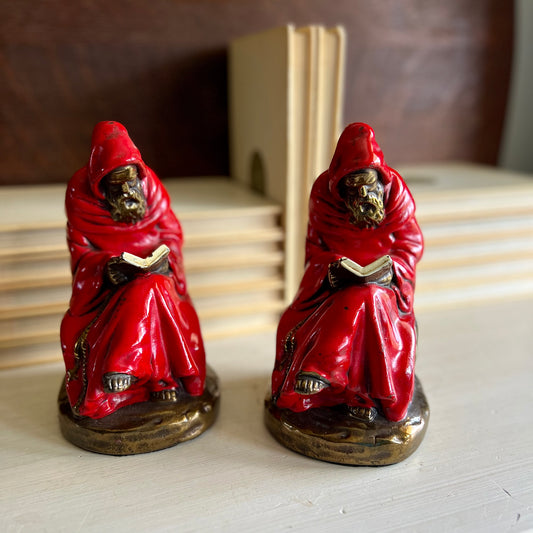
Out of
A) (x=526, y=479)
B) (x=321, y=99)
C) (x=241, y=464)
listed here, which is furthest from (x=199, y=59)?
(x=526, y=479)

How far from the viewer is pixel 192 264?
2189 mm

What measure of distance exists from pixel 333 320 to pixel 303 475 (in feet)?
1.35

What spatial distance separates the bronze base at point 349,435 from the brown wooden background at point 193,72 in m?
1.63

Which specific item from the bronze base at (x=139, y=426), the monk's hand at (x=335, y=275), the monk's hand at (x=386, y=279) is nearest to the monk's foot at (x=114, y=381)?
the bronze base at (x=139, y=426)

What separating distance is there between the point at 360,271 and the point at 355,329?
5.9 inches

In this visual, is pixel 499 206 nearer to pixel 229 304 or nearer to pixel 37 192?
pixel 229 304

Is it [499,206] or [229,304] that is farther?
[499,206]

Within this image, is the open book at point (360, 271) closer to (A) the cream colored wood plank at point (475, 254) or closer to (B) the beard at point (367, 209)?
(B) the beard at point (367, 209)

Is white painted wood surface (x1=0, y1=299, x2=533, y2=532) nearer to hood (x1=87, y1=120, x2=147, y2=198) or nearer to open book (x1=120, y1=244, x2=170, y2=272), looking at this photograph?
open book (x1=120, y1=244, x2=170, y2=272)

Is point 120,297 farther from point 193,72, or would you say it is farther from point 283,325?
point 193,72

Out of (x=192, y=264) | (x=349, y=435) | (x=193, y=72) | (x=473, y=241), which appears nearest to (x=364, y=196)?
(x=349, y=435)

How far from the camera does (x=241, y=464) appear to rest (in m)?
1.55

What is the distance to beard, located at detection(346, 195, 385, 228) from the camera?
152 cm

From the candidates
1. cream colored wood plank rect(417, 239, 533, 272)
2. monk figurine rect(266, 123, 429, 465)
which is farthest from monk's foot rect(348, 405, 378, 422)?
cream colored wood plank rect(417, 239, 533, 272)
